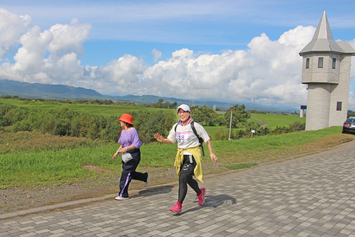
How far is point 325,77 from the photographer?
112ft

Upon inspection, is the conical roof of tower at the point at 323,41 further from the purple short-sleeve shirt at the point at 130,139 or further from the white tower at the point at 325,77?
the purple short-sleeve shirt at the point at 130,139

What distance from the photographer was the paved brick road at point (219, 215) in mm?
4449

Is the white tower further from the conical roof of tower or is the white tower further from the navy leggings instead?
the navy leggings

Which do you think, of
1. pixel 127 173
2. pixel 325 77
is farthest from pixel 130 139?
pixel 325 77

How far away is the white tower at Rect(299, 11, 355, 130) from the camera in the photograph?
113 ft

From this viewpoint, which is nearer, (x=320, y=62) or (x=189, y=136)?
(x=189, y=136)

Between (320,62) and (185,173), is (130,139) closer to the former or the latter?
(185,173)

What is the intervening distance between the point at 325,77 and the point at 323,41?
15.8 ft

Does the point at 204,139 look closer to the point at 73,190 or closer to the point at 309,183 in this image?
the point at 73,190

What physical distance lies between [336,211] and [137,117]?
81.2 meters

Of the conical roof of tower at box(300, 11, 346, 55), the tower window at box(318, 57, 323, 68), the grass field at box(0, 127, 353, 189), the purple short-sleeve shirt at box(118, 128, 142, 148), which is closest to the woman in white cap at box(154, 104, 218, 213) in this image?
the purple short-sleeve shirt at box(118, 128, 142, 148)

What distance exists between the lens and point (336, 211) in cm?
561

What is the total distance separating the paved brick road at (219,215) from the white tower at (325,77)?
30058mm

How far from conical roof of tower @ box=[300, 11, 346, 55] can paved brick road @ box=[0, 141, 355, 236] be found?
101 ft
